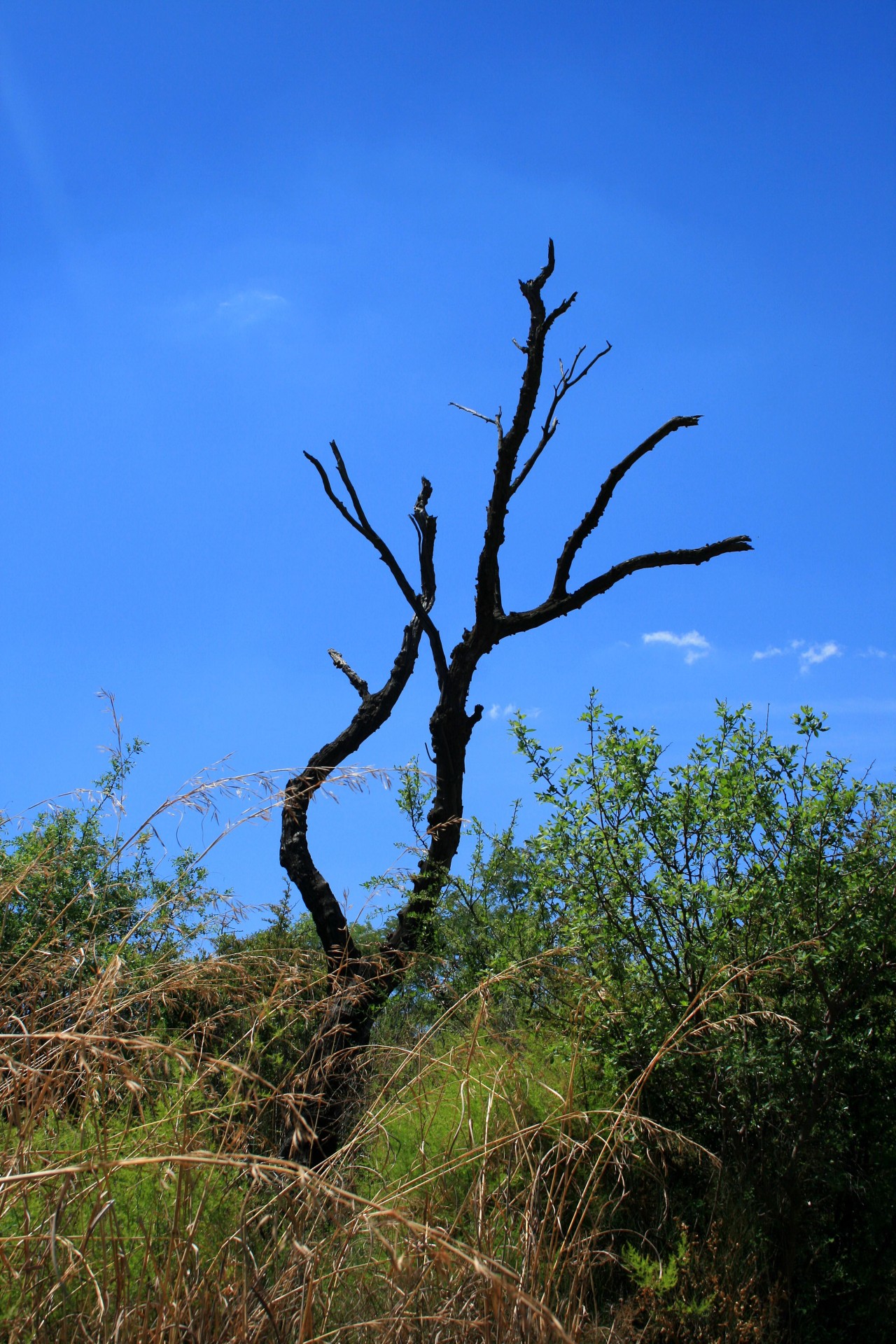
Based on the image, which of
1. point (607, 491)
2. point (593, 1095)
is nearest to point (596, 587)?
point (607, 491)

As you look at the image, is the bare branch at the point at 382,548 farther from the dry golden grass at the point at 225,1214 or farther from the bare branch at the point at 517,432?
the dry golden grass at the point at 225,1214

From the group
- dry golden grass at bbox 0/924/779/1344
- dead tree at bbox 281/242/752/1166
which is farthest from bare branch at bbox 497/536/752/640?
dry golden grass at bbox 0/924/779/1344

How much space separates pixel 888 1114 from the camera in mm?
3869

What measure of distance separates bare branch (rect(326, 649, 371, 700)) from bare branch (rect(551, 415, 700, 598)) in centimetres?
183

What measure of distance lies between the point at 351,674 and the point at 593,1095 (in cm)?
463

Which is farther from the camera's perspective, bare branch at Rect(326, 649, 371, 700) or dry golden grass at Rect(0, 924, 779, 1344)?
bare branch at Rect(326, 649, 371, 700)

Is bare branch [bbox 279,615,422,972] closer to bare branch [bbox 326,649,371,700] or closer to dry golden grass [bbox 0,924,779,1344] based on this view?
bare branch [bbox 326,649,371,700]

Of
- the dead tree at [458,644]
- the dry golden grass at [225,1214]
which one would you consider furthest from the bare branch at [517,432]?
the dry golden grass at [225,1214]

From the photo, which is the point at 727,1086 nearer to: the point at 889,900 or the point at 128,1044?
the point at 889,900

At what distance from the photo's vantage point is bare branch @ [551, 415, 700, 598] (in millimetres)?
7062

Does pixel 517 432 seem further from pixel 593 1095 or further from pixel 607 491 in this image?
pixel 593 1095

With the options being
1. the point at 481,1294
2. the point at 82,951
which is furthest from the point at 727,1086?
the point at 82,951

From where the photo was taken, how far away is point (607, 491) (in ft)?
23.3

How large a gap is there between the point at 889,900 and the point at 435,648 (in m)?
4.23
